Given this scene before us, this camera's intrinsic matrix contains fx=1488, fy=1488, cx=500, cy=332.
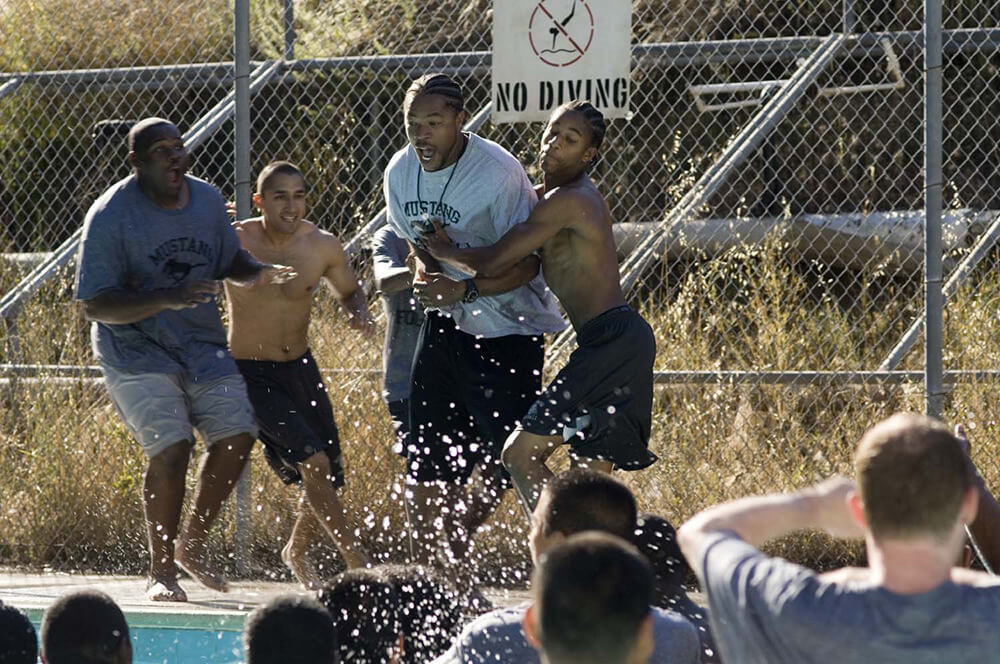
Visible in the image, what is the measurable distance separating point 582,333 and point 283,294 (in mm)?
1617

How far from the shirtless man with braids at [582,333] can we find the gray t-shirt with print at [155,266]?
41.6 inches

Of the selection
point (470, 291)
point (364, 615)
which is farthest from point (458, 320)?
point (364, 615)

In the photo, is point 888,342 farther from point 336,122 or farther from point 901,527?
point 901,527

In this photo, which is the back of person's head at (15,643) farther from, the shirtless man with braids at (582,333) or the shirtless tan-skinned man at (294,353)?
the shirtless tan-skinned man at (294,353)

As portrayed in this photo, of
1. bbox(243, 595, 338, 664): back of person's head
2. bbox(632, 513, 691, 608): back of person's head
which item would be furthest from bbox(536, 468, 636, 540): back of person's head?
bbox(243, 595, 338, 664): back of person's head

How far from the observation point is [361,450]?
7.13 meters

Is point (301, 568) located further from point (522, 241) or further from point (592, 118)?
point (592, 118)

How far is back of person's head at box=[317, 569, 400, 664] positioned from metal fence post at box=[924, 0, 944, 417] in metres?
3.10

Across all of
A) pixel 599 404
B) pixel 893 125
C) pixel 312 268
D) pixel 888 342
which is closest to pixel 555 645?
pixel 599 404

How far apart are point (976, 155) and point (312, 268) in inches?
188

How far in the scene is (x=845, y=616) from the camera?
233 cm

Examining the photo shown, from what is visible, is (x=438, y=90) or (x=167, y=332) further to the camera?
(x=167, y=332)

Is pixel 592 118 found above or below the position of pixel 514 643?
above

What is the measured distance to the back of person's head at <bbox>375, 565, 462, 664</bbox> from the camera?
3.70 meters
